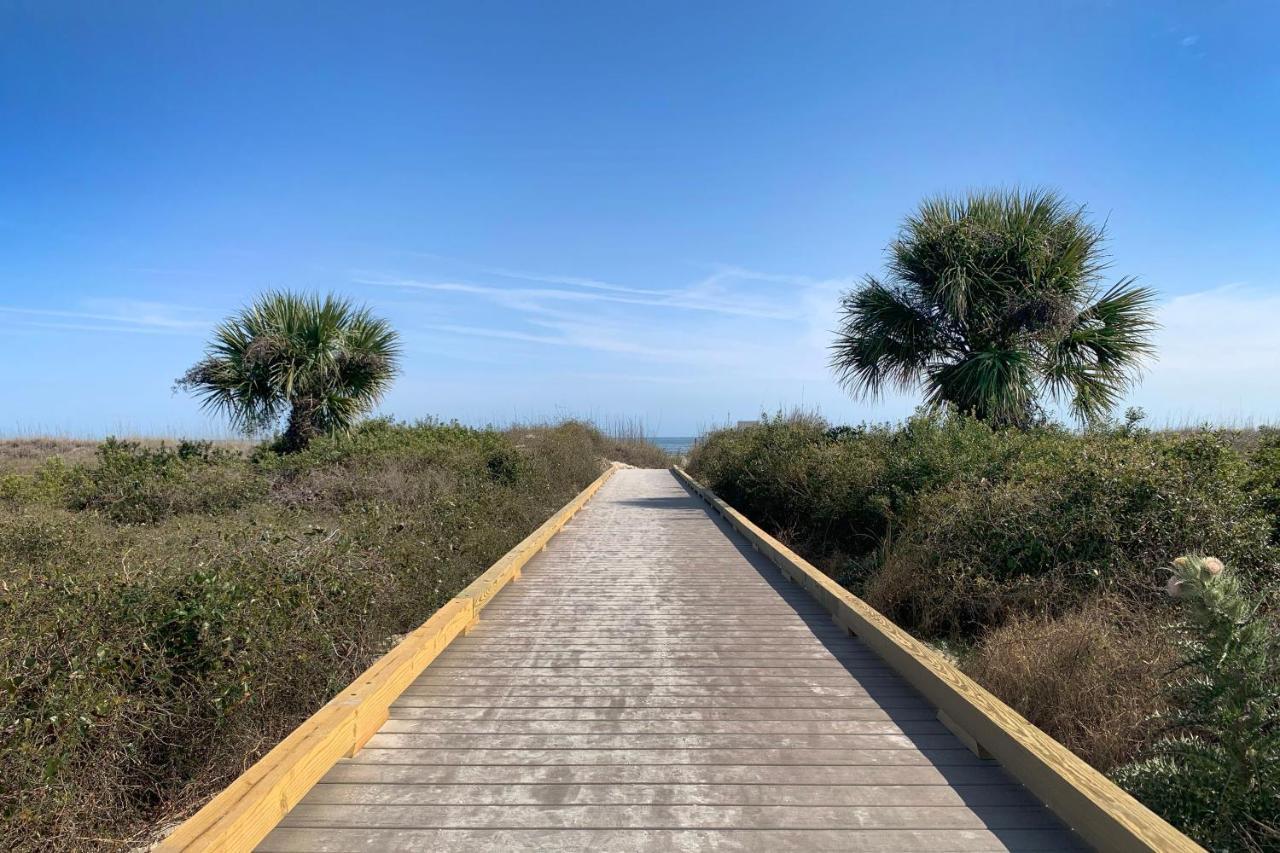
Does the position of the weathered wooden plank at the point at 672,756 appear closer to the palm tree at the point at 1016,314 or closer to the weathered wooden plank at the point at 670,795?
the weathered wooden plank at the point at 670,795

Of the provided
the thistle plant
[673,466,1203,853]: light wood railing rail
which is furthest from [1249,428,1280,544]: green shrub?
the thistle plant

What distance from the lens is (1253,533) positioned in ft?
16.6

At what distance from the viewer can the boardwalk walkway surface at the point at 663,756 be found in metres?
2.61

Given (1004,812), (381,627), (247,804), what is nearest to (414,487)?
(381,627)

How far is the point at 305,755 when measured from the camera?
2822 mm

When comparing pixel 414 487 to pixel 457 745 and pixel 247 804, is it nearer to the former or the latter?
pixel 457 745

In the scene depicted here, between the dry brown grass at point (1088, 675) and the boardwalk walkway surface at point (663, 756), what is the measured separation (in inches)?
29.1

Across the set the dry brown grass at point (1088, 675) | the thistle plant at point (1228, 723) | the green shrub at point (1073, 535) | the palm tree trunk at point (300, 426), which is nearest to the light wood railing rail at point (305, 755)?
the thistle plant at point (1228, 723)

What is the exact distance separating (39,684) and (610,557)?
5933 millimetres

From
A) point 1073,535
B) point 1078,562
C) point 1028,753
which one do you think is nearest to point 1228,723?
point 1028,753

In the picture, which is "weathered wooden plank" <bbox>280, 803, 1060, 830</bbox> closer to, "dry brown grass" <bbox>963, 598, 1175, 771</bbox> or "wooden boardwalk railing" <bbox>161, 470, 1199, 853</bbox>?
"wooden boardwalk railing" <bbox>161, 470, 1199, 853</bbox>

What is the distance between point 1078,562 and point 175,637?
592 centimetres

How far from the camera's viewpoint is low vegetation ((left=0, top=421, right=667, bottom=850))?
9.24 feet

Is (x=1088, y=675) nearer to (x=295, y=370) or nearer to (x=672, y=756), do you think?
(x=672, y=756)
